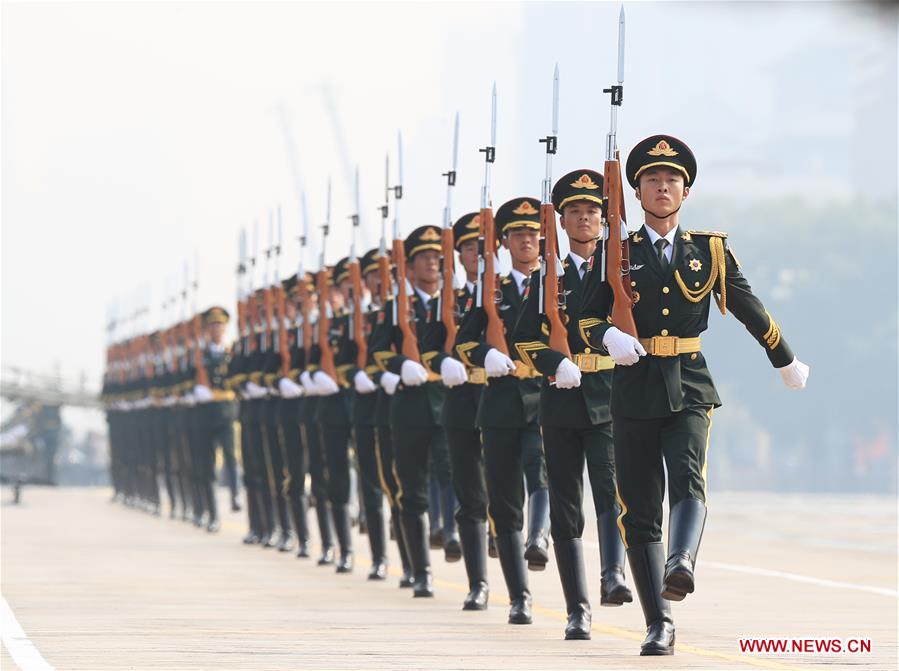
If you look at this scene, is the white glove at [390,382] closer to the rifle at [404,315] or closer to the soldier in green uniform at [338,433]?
the rifle at [404,315]

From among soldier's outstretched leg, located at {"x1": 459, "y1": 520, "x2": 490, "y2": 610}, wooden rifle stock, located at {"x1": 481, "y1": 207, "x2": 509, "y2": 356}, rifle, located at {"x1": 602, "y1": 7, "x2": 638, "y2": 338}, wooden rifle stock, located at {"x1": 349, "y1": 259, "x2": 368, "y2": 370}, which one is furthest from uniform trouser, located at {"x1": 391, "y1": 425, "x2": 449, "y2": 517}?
rifle, located at {"x1": 602, "y1": 7, "x2": 638, "y2": 338}

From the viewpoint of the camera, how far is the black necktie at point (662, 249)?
10617mm

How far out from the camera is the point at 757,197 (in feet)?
311

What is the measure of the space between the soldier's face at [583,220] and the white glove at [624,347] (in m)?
1.45

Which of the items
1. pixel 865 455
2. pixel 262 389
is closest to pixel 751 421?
pixel 865 455

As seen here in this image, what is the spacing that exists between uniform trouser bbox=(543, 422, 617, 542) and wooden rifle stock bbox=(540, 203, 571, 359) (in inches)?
15.7

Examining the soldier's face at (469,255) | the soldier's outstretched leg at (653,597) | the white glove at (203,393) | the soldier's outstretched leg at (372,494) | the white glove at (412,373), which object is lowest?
the soldier's outstretched leg at (653,597)

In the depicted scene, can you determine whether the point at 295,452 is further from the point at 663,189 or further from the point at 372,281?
the point at 663,189

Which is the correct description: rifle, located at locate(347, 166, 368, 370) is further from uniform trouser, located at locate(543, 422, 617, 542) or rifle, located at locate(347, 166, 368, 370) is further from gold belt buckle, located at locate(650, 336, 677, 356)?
gold belt buckle, located at locate(650, 336, 677, 356)

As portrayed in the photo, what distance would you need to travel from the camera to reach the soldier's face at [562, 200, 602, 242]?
1191 centimetres

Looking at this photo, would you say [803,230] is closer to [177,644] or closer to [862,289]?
[862,289]

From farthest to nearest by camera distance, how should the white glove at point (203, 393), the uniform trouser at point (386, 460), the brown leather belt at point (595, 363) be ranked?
the white glove at point (203, 393) → the uniform trouser at point (386, 460) → the brown leather belt at point (595, 363)

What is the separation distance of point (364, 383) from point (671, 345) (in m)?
5.76

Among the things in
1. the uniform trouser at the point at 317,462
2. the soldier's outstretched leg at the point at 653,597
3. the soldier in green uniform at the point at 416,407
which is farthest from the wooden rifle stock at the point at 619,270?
the uniform trouser at the point at 317,462
